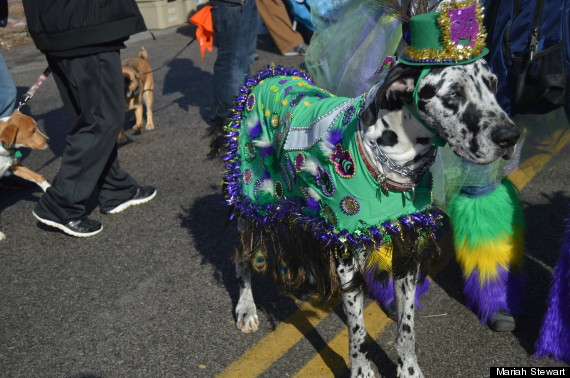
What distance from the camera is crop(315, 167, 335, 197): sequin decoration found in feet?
8.71

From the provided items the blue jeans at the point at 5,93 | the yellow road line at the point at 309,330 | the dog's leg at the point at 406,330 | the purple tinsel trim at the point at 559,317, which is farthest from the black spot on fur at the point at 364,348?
the blue jeans at the point at 5,93

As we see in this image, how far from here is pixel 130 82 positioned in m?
6.24

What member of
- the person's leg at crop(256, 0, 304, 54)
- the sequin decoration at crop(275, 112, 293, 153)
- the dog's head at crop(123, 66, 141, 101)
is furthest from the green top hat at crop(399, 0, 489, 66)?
the person's leg at crop(256, 0, 304, 54)

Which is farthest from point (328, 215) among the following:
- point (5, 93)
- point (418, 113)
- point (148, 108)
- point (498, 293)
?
point (148, 108)

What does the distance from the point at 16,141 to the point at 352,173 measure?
11.1ft

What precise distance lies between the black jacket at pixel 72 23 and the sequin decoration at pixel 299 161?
2.07 metres

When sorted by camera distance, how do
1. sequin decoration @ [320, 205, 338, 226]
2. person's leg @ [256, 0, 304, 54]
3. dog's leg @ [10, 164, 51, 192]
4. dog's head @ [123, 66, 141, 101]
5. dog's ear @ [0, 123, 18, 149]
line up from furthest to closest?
1. person's leg @ [256, 0, 304, 54]
2. dog's head @ [123, 66, 141, 101]
3. dog's leg @ [10, 164, 51, 192]
4. dog's ear @ [0, 123, 18, 149]
5. sequin decoration @ [320, 205, 338, 226]

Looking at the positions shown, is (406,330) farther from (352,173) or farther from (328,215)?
(352,173)

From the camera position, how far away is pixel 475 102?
2.22 meters

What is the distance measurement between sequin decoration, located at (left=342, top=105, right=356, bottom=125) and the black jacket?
7.35ft

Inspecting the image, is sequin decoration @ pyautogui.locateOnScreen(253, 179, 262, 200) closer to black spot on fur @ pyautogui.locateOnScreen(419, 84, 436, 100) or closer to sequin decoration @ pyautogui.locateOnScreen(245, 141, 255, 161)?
sequin decoration @ pyautogui.locateOnScreen(245, 141, 255, 161)

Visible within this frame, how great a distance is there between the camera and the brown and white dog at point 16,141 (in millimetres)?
4750

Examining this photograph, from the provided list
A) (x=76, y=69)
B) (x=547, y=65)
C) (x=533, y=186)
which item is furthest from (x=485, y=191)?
(x=76, y=69)

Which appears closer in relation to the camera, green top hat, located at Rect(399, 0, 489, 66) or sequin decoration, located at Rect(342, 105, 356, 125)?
green top hat, located at Rect(399, 0, 489, 66)
